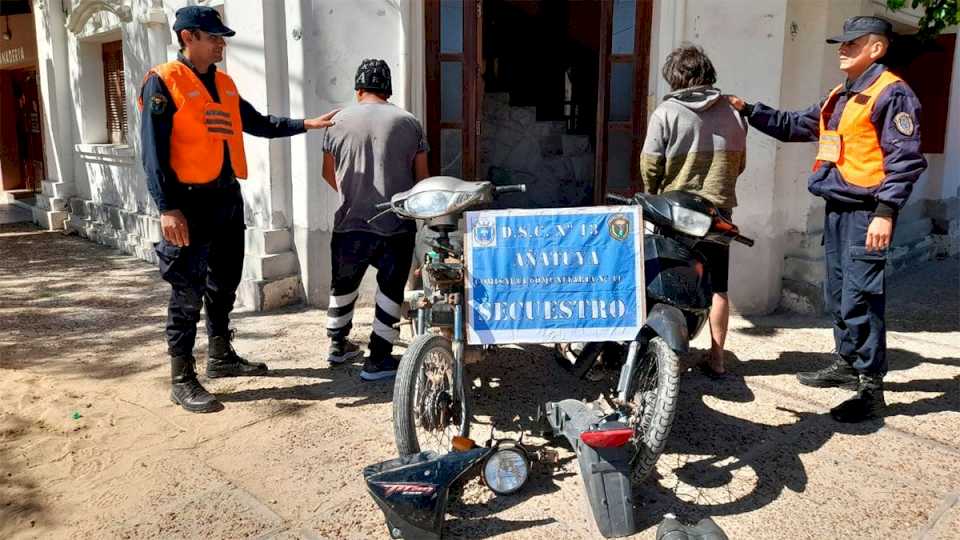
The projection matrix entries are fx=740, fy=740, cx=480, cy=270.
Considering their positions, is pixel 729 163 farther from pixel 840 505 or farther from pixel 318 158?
pixel 318 158

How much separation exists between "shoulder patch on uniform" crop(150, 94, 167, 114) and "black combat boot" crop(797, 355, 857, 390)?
385 centimetres

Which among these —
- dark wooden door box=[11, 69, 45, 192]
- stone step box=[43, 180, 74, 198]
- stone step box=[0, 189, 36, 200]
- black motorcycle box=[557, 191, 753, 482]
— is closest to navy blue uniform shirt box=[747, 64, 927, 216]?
black motorcycle box=[557, 191, 753, 482]

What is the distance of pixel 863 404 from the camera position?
12.6ft

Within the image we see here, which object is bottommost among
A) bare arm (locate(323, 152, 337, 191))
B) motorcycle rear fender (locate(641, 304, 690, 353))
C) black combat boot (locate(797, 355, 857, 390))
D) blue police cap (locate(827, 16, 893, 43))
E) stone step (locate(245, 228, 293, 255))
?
black combat boot (locate(797, 355, 857, 390))

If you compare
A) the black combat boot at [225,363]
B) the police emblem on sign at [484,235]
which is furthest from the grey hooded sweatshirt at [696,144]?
the black combat boot at [225,363]

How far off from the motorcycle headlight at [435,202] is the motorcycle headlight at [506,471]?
102 centimetres

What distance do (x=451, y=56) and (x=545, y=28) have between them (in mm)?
5282

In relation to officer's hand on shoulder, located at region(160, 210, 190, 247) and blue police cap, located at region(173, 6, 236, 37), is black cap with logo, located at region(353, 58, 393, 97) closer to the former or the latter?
blue police cap, located at region(173, 6, 236, 37)

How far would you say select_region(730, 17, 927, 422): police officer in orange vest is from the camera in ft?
11.6

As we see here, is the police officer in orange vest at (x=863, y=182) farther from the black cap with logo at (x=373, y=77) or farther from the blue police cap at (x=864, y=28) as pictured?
the black cap with logo at (x=373, y=77)

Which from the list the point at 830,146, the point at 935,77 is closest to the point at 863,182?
the point at 830,146

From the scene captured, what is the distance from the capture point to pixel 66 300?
6.45 meters

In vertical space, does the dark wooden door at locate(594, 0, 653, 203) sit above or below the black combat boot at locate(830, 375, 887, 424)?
above

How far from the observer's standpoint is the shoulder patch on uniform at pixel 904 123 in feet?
11.5
